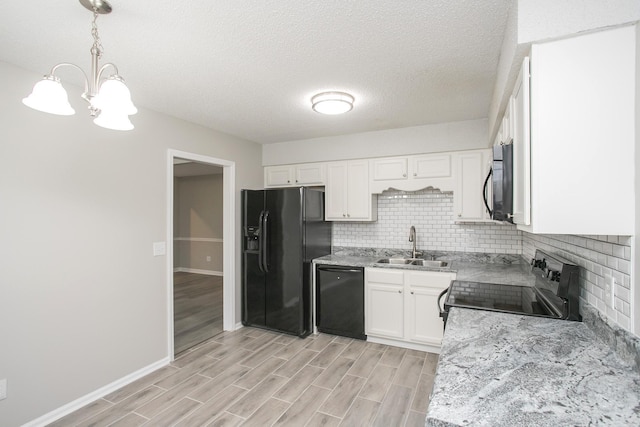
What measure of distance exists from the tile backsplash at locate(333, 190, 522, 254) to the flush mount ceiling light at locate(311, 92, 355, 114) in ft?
5.26

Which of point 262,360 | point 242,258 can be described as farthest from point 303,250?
point 262,360

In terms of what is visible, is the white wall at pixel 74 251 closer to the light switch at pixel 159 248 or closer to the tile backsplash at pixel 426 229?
the light switch at pixel 159 248

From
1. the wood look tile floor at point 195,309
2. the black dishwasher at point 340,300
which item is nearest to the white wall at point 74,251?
the wood look tile floor at point 195,309

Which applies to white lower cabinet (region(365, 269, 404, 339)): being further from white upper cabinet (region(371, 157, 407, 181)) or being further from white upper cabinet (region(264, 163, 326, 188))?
white upper cabinet (region(264, 163, 326, 188))

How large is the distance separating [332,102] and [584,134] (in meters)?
1.78

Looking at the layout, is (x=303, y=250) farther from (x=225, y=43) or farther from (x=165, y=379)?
(x=225, y=43)

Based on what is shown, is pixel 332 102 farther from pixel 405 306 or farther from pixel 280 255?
pixel 405 306

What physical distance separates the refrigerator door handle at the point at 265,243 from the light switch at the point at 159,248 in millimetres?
1070

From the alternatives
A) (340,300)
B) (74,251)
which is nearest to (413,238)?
(340,300)

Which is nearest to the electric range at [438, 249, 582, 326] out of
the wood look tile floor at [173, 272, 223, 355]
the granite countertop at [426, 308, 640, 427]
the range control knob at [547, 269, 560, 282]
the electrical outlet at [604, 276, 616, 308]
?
the range control knob at [547, 269, 560, 282]

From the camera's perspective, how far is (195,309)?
4816 mm

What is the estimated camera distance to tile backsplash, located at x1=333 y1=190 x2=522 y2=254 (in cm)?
348

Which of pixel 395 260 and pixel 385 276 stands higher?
pixel 395 260

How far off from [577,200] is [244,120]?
2.91 meters
